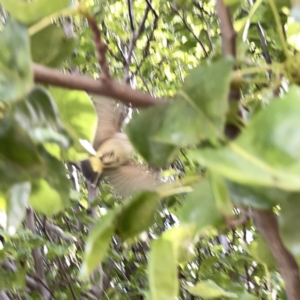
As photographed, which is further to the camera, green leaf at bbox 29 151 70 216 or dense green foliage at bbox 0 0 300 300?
green leaf at bbox 29 151 70 216

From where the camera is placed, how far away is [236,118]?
249mm

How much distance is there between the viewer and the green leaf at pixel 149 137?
0.25m

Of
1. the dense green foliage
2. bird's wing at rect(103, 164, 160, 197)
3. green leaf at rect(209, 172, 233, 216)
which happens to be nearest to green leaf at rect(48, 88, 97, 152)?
the dense green foliage

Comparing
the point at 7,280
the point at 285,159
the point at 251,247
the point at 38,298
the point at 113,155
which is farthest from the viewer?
the point at 38,298

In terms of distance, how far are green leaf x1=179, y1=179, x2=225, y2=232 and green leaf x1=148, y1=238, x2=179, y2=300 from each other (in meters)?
0.02

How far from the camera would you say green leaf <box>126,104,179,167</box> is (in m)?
0.25

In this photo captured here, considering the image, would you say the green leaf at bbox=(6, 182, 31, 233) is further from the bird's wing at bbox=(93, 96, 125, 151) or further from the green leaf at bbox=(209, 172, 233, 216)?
the bird's wing at bbox=(93, 96, 125, 151)

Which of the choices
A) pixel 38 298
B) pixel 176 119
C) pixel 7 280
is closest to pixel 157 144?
pixel 176 119

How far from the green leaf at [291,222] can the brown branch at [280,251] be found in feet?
0.17

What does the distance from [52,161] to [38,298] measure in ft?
2.79

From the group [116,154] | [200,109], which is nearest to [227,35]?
[200,109]

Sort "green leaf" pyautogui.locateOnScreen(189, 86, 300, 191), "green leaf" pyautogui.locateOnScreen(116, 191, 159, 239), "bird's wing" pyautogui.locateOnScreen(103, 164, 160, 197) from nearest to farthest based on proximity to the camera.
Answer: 1. "green leaf" pyautogui.locateOnScreen(189, 86, 300, 191)
2. "green leaf" pyautogui.locateOnScreen(116, 191, 159, 239)
3. "bird's wing" pyautogui.locateOnScreen(103, 164, 160, 197)

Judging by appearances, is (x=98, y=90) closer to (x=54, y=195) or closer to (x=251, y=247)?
(x=54, y=195)

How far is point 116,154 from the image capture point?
569 millimetres
